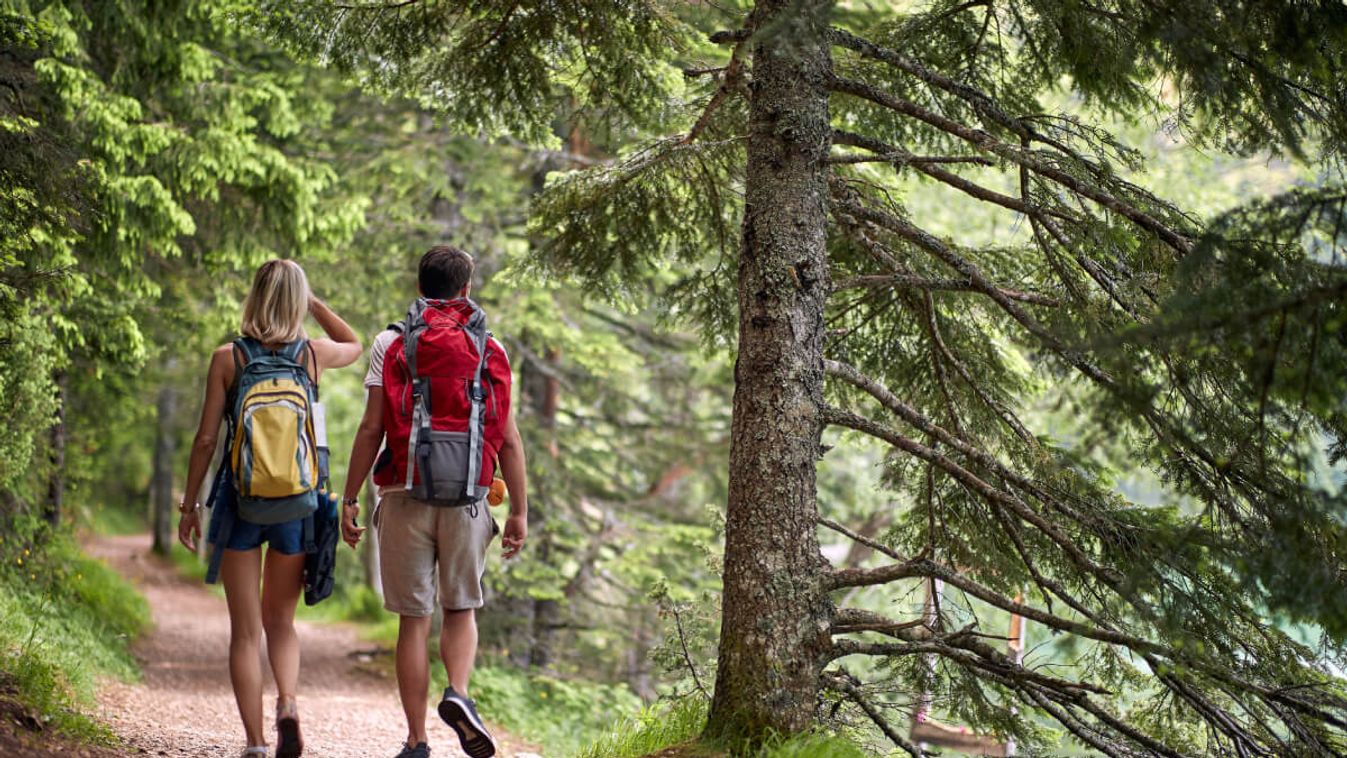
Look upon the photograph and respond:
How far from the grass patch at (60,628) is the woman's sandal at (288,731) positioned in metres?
1.13

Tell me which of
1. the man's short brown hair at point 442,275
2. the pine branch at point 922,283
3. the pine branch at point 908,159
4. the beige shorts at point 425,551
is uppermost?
the pine branch at point 908,159

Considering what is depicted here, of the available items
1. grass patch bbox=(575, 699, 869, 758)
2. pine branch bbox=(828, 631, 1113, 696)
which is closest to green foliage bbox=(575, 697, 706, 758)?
grass patch bbox=(575, 699, 869, 758)

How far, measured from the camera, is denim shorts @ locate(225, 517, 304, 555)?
4695mm

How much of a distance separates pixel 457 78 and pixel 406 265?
6.83 metres

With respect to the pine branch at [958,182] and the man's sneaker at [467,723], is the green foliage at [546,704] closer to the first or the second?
the man's sneaker at [467,723]

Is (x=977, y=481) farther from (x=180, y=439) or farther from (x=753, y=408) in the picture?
(x=180, y=439)

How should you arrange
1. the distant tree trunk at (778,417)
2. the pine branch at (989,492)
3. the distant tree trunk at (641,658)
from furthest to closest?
the distant tree trunk at (641,658), the distant tree trunk at (778,417), the pine branch at (989,492)

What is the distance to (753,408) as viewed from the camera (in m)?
4.54

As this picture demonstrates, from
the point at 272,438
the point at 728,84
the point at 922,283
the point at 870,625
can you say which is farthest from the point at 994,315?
the point at 272,438

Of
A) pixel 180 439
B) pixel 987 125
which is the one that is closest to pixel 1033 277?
pixel 987 125

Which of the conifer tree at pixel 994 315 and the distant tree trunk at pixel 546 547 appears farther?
the distant tree trunk at pixel 546 547

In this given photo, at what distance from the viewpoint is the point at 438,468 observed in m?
4.45

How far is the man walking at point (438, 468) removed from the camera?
449 centimetres

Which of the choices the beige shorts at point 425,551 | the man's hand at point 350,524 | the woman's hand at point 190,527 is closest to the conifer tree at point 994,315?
the beige shorts at point 425,551
